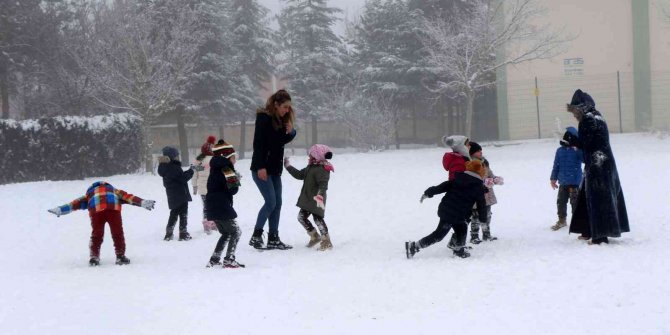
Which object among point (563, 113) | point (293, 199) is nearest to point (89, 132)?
point (293, 199)

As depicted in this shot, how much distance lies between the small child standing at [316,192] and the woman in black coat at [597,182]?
3.18 meters

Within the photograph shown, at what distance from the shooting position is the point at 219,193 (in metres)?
7.76

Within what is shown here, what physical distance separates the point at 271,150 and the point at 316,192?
0.82m

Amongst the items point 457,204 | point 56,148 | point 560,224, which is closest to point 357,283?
point 457,204

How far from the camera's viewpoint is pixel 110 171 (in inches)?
853

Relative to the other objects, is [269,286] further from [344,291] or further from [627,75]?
[627,75]

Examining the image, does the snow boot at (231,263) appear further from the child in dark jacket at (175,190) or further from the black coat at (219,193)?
the child in dark jacket at (175,190)

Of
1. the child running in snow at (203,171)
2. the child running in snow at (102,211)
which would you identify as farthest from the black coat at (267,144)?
the child running in snow at (203,171)

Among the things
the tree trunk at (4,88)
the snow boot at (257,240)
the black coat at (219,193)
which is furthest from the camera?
the tree trunk at (4,88)

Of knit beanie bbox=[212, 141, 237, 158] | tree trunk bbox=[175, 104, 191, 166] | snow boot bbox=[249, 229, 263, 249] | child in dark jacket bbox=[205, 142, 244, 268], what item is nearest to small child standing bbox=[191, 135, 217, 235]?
snow boot bbox=[249, 229, 263, 249]

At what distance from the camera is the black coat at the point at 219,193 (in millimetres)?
7676

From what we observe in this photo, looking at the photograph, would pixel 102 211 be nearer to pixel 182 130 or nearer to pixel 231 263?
pixel 231 263

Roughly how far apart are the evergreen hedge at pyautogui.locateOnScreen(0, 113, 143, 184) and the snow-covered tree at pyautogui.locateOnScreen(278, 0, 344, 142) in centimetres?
2013

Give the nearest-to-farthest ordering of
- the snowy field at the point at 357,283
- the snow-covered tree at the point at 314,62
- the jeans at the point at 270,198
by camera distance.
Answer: the snowy field at the point at 357,283 → the jeans at the point at 270,198 → the snow-covered tree at the point at 314,62
